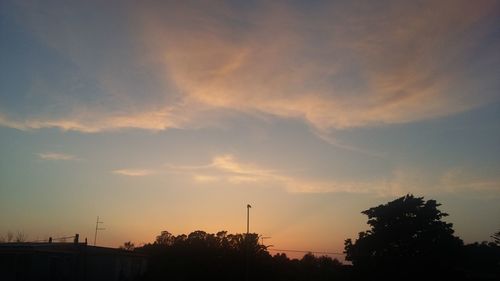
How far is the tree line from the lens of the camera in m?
44.7

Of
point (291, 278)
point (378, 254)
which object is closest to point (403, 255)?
point (378, 254)

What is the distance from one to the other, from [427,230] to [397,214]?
337 cm

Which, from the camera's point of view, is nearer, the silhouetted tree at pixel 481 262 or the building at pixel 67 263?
the building at pixel 67 263

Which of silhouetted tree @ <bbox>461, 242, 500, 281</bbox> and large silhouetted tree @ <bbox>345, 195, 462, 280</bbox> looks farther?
silhouetted tree @ <bbox>461, 242, 500, 281</bbox>

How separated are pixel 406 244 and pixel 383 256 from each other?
2.76 metres

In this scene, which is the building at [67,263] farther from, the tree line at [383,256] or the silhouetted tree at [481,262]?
the silhouetted tree at [481,262]

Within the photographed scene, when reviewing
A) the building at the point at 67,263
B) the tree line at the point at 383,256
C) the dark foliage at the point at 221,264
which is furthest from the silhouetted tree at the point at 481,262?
the building at the point at 67,263

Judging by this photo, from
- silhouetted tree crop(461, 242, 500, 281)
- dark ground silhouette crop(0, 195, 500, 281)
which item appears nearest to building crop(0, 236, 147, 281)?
dark ground silhouette crop(0, 195, 500, 281)

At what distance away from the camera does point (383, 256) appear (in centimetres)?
4625

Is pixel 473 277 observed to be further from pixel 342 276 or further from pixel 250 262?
pixel 250 262

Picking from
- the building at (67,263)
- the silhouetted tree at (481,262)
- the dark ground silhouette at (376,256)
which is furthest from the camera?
the silhouetted tree at (481,262)

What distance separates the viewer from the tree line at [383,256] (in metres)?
44.7

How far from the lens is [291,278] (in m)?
55.6

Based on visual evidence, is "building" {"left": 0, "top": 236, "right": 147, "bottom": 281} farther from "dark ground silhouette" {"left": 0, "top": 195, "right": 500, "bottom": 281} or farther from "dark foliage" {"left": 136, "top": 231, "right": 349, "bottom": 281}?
"dark foliage" {"left": 136, "top": 231, "right": 349, "bottom": 281}
